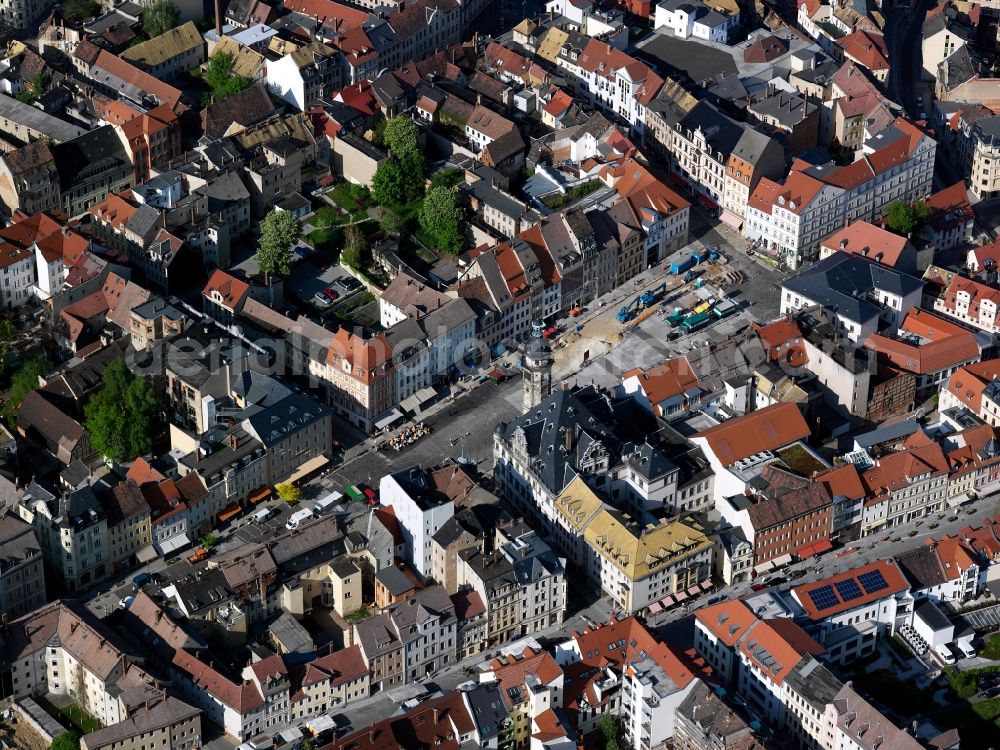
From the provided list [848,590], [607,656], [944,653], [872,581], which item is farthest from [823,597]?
[607,656]

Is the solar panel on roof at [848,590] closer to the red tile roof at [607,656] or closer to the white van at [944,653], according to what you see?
the white van at [944,653]

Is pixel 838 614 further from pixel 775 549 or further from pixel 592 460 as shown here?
pixel 592 460

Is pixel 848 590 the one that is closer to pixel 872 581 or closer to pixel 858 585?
pixel 858 585

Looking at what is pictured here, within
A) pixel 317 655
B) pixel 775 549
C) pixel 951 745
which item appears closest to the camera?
pixel 951 745

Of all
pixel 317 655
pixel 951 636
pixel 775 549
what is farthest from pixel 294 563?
pixel 951 636

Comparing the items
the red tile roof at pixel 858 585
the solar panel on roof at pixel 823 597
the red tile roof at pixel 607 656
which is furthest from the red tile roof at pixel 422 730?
Result: the solar panel on roof at pixel 823 597
